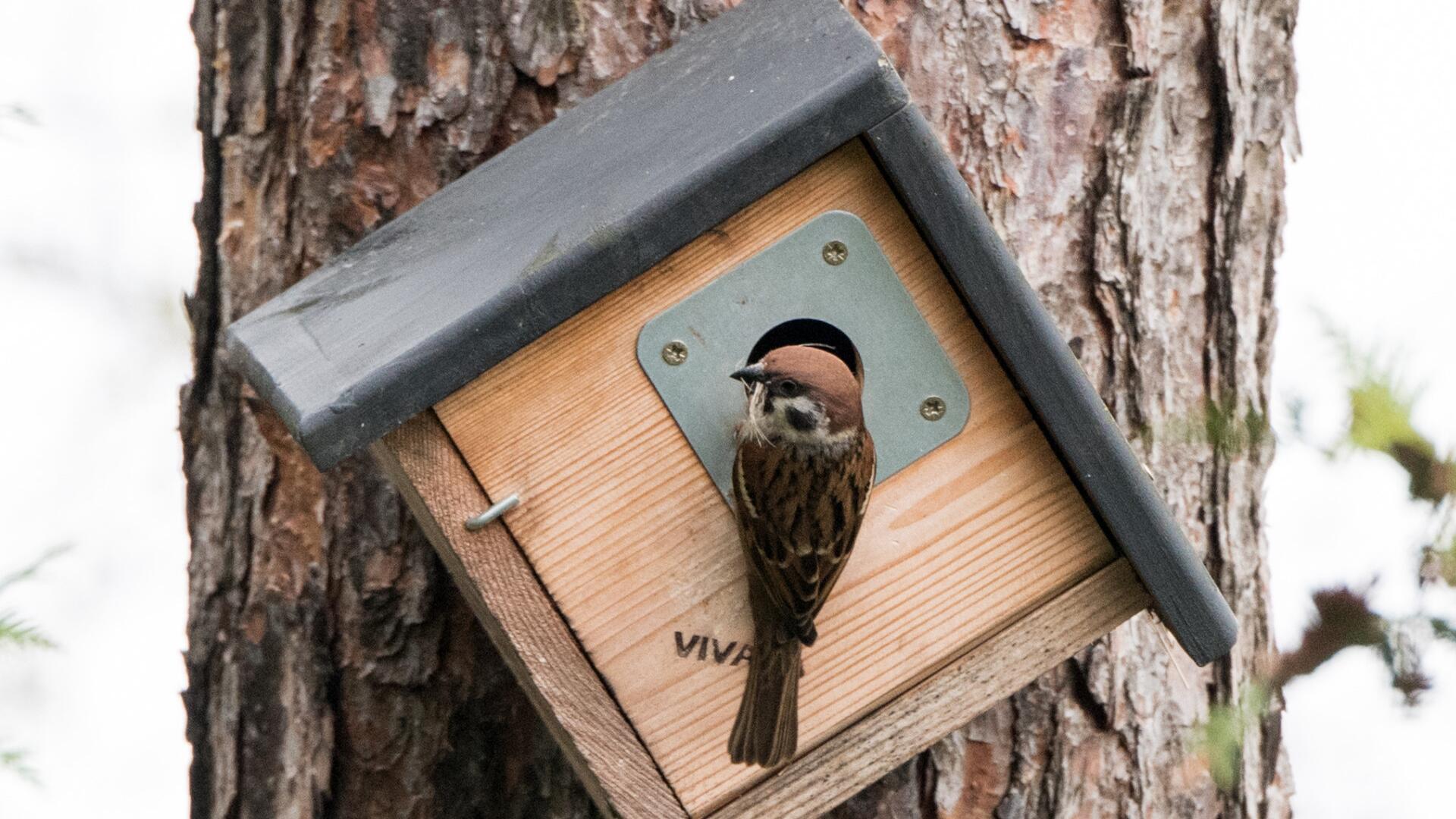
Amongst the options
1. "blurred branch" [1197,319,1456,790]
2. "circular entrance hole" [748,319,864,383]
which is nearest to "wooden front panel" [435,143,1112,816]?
"circular entrance hole" [748,319,864,383]

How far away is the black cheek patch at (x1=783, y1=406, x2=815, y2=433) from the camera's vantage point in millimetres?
2203

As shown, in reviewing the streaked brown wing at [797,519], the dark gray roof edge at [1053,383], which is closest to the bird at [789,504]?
the streaked brown wing at [797,519]

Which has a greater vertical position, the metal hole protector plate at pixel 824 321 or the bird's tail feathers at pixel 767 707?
the metal hole protector plate at pixel 824 321

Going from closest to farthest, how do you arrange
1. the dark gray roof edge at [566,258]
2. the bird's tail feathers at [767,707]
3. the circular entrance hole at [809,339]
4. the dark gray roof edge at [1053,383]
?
the dark gray roof edge at [566,258] → the dark gray roof edge at [1053,383] → the bird's tail feathers at [767,707] → the circular entrance hole at [809,339]

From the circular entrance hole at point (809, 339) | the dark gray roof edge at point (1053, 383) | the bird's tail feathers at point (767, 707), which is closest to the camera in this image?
the dark gray roof edge at point (1053, 383)

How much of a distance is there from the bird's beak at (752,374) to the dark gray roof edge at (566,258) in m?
0.21

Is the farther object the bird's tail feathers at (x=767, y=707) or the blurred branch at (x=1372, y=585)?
the bird's tail feathers at (x=767, y=707)

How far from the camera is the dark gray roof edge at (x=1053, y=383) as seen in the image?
7.07ft

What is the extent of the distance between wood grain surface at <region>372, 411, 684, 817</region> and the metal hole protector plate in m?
→ 0.33

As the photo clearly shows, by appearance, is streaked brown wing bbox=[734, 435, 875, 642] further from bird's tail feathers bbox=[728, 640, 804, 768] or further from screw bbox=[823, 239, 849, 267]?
screw bbox=[823, 239, 849, 267]

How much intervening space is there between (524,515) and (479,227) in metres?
0.52

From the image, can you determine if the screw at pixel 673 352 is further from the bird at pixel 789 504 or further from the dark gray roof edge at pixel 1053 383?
the dark gray roof edge at pixel 1053 383

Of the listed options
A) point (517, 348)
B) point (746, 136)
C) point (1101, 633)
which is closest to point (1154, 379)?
point (1101, 633)

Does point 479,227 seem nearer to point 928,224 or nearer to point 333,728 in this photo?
point 928,224
